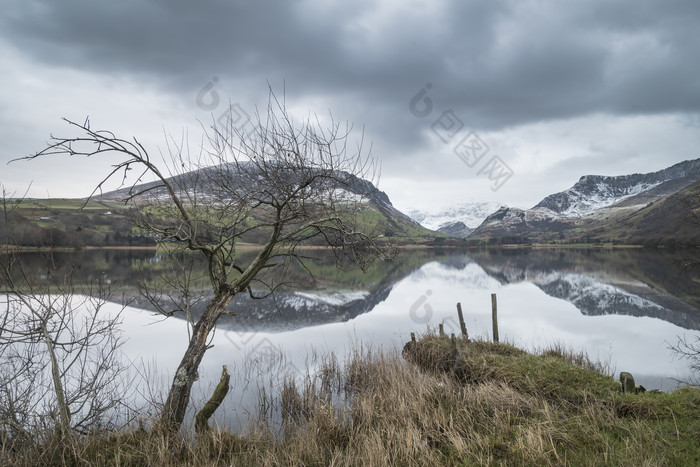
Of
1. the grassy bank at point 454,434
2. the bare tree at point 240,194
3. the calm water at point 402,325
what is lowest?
the calm water at point 402,325

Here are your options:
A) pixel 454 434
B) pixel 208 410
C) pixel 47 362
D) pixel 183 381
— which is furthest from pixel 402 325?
pixel 47 362

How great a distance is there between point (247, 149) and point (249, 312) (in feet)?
78.4

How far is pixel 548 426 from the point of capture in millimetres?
6914

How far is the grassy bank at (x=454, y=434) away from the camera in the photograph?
5789 mm

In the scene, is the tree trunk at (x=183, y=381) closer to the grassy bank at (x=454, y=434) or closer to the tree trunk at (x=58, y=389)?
the grassy bank at (x=454, y=434)

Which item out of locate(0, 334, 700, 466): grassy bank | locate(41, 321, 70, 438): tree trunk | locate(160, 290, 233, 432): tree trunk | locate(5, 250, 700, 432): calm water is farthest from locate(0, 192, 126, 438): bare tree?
locate(160, 290, 233, 432): tree trunk

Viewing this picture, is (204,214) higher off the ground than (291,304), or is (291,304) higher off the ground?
(204,214)

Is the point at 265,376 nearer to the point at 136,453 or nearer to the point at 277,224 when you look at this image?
the point at 136,453

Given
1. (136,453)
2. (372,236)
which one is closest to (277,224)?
(372,236)

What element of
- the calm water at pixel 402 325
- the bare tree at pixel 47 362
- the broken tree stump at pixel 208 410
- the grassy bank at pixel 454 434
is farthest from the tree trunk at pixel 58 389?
the broken tree stump at pixel 208 410

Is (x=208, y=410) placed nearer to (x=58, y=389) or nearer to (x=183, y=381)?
(x=183, y=381)

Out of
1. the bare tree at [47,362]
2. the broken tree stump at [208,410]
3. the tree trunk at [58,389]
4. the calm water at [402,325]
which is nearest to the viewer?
the bare tree at [47,362]

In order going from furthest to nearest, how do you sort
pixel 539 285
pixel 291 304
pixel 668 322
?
pixel 539 285, pixel 291 304, pixel 668 322

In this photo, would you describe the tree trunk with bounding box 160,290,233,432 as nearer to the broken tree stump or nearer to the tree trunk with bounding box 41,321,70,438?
the broken tree stump
